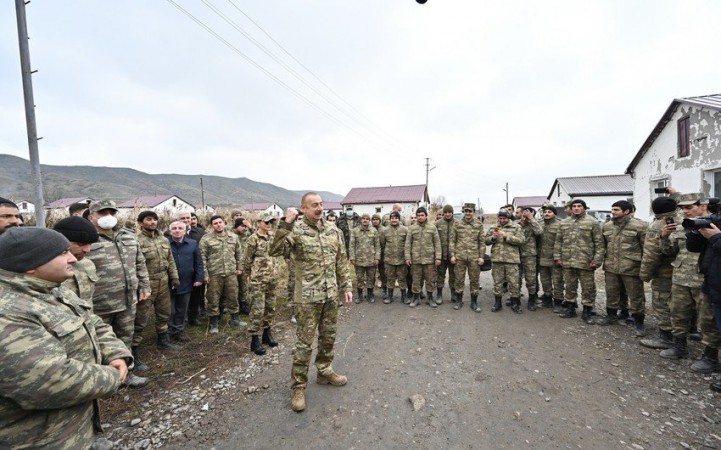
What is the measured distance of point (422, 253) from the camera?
671cm

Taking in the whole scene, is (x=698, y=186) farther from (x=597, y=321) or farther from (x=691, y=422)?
(x=691, y=422)

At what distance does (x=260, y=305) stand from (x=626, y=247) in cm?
609

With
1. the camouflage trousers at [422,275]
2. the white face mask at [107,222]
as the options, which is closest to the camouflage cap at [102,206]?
the white face mask at [107,222]

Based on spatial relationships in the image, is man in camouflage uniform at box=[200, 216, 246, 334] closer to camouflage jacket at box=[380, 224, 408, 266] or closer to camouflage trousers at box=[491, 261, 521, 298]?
camouflage jacket at box=[380, 224, 408, 266]

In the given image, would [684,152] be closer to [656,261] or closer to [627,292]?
[627,292]

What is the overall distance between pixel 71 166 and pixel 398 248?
201304 millimetres

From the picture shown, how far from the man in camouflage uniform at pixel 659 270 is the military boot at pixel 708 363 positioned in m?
0.58

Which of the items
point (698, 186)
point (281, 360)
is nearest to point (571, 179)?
point (698, 186)

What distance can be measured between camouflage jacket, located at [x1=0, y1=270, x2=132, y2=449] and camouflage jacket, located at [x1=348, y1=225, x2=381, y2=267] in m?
5.84

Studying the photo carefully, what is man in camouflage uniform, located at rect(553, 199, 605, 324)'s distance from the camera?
18.2 feet

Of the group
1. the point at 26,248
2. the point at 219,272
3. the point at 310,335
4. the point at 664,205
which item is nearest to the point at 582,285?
the point at 664,205

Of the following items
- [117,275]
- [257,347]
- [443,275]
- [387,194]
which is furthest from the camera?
[387,194]

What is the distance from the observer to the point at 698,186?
10562 millimetres

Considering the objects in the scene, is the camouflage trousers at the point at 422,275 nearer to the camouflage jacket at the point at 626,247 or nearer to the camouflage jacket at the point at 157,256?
the camouflage jacket at the point at 626,247
